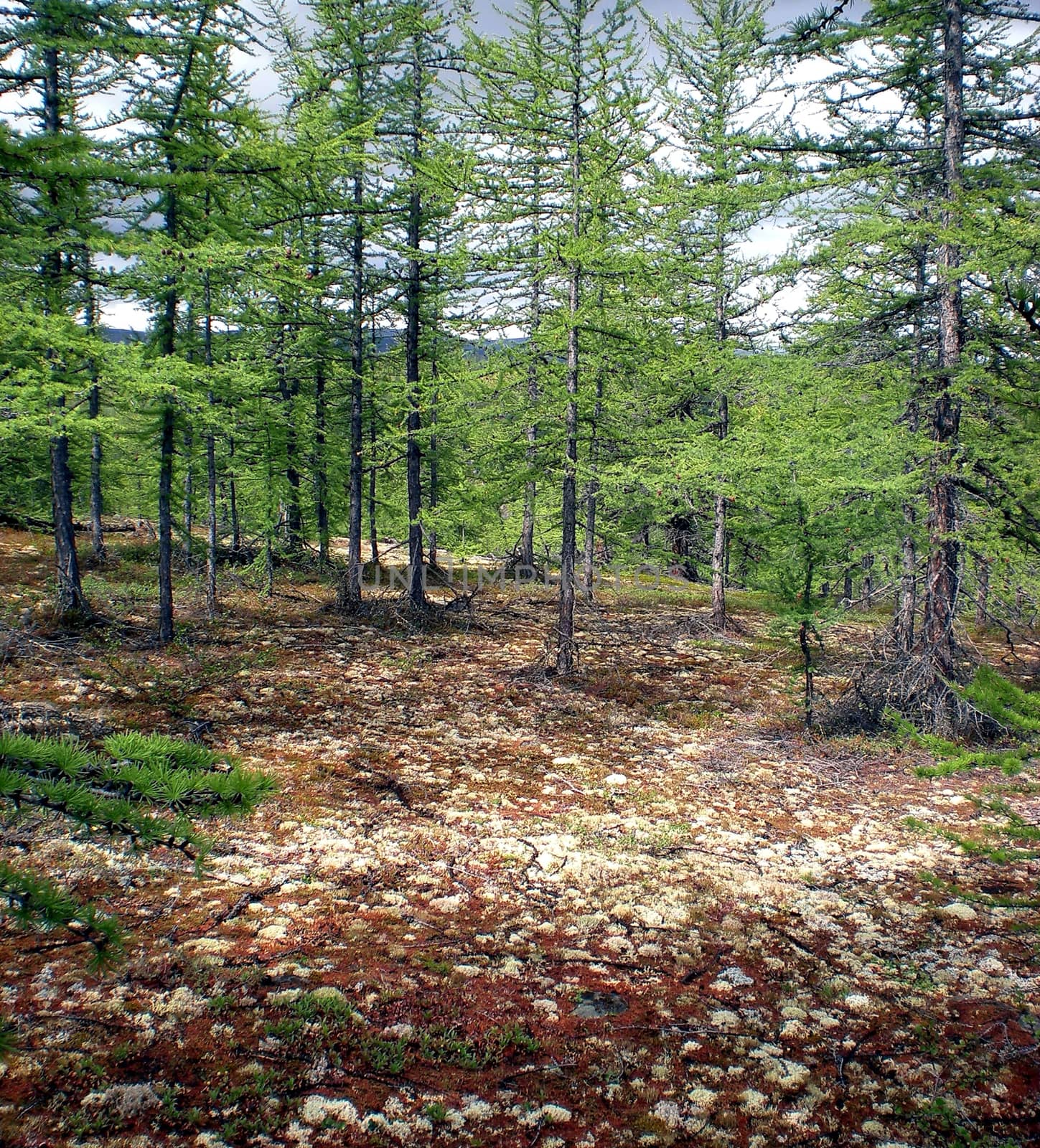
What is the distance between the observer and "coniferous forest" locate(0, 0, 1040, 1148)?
150 inches

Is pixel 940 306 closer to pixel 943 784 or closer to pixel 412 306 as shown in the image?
pixel 943 784

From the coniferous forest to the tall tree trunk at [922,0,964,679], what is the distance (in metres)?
0.07

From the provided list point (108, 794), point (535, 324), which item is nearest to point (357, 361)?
point (535, 324)

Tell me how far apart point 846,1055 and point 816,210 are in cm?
1039

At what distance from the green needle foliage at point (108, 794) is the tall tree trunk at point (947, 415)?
384 inches

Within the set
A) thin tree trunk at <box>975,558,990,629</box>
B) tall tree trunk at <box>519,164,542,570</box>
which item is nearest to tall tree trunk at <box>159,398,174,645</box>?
tall tree trunk at <box>519,164,542,570</box>

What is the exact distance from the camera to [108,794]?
2.47m

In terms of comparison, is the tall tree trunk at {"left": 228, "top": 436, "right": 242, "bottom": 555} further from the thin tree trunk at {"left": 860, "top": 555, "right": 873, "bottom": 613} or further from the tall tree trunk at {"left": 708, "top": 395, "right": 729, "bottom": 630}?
the thin tree trunk at {"left": 860, "top": 555, "right": 873, "bottom": 613}

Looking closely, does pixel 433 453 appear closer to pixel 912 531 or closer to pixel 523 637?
pixel 523 637

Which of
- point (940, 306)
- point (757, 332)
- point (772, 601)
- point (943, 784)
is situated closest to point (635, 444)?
point (772, 601)

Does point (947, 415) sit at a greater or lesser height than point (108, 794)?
greater

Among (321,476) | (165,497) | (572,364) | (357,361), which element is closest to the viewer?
(572,364)

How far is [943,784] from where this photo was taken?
930 cm

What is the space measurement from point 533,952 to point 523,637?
480 inches
